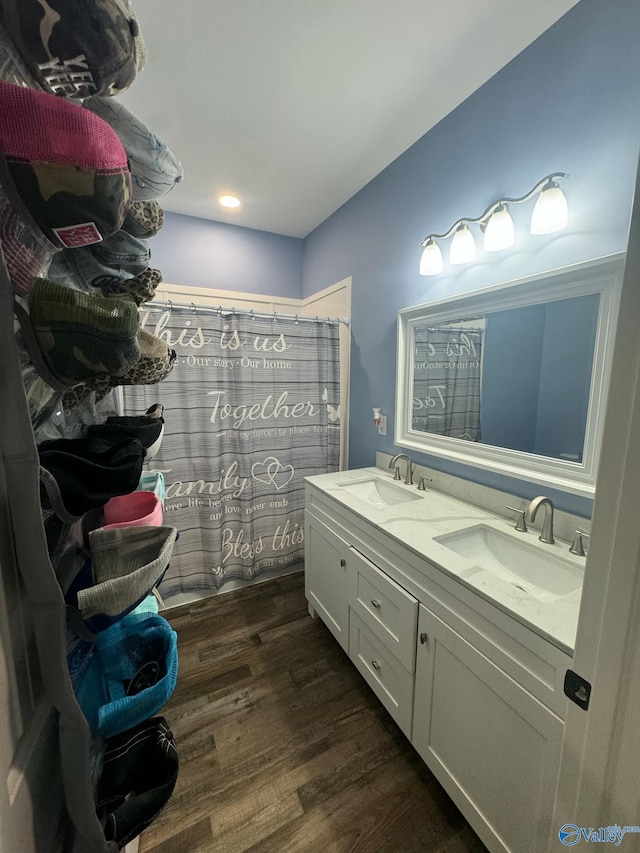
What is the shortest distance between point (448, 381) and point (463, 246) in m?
0.59

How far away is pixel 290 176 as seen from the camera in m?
1.93

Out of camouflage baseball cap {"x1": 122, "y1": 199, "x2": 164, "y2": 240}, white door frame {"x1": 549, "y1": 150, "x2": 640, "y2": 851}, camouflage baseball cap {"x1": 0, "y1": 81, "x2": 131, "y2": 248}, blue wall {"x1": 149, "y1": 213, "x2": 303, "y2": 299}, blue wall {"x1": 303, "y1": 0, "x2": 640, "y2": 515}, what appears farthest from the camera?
blue wall {"x1": 149, "y1": 213, "x2": 303, "y2": 299}

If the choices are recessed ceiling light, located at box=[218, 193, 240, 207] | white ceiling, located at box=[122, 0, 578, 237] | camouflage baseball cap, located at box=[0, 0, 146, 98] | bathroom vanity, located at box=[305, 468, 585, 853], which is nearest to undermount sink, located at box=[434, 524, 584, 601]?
bathroom vanity, located at box=[305, 468, 585, 853]

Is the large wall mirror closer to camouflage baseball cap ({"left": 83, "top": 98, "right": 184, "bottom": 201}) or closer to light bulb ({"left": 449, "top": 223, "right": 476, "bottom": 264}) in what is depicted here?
light bulb ({"left": 449, "top": 223, "right": 476, "bottom": 264})

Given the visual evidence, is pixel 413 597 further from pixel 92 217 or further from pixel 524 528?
pixel 92 217

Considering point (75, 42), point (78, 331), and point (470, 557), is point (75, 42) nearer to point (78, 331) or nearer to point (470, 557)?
point (78, 331)

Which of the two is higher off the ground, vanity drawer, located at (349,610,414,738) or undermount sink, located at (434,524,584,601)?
undermount sink, located at (434,524,584,601)

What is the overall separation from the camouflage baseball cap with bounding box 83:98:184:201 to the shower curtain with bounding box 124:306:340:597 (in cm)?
125

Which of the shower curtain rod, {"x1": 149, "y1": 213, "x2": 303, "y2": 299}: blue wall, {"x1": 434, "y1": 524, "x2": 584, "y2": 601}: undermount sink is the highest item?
{"x1": 149, "y1": 213, "x2": 303, "y2": 299}: blue wall

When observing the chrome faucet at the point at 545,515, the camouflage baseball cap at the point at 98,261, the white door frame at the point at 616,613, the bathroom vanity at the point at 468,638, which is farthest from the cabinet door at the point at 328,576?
the camouflage baseball cap at the point at 98,261

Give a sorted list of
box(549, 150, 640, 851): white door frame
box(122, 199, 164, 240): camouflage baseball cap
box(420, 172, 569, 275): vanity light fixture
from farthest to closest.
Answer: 1. box(420, 172, 569, 275): vanity light fixture
2. box(122, 199, 164, 240): camouflage baseball cap
3. box(549, 150, 640, 851): white door frame

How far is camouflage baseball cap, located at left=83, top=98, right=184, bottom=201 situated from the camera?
502mm

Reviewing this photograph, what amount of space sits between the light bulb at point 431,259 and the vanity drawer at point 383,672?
162 centimetres

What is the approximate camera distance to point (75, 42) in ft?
1.15
